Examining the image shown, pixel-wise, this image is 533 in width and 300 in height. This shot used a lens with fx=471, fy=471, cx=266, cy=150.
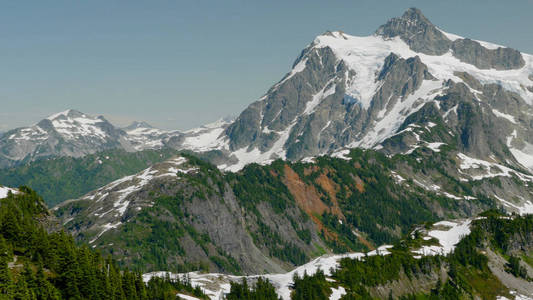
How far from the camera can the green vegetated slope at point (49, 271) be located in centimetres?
8562

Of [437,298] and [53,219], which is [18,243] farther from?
[437,298]

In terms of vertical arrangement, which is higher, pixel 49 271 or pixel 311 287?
pixel 49 271

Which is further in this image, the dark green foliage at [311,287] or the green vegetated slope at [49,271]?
the dark green foliage at [311,287]

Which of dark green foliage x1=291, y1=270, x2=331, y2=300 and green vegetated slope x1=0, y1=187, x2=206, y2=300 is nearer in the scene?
green vegetated slope x1=0, y1=187, x2=206, y2=300

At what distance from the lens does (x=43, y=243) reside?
3915 inches

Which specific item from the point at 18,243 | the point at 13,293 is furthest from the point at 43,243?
the point at 13,293

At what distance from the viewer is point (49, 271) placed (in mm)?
97875

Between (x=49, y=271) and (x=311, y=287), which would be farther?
(x=311, y=287)

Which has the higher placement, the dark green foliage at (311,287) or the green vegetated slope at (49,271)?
the green vegetated slope at (49,271)

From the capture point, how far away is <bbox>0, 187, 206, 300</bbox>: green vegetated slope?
85625mm

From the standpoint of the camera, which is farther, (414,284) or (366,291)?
(414,284)

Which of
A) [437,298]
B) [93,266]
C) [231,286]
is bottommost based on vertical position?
[437,298]

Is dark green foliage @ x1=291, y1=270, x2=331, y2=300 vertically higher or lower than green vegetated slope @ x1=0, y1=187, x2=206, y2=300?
lower

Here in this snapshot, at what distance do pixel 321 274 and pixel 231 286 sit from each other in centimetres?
3727
